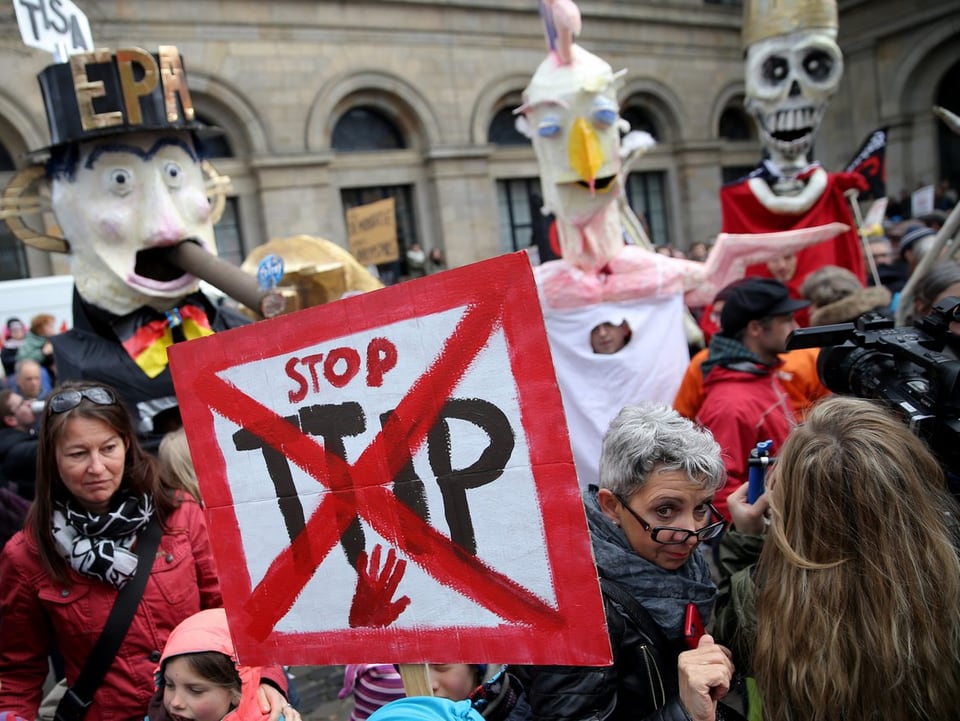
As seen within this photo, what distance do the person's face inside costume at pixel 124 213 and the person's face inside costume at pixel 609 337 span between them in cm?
200

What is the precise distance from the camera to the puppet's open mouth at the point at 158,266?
12.8 ft

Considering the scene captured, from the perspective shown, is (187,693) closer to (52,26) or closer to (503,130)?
(52,26)

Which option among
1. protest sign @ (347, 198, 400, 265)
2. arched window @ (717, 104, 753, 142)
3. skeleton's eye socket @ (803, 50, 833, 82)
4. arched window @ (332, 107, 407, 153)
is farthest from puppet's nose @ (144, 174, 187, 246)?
arched window @ (717, 104, 753, 142)

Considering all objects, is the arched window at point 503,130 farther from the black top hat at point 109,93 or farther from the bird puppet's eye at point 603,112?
the black top hat at point 109,93

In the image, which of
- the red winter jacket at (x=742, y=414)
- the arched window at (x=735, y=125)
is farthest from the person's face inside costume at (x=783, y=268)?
the arched window at (x=735, y=125)

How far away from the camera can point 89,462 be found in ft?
6.64

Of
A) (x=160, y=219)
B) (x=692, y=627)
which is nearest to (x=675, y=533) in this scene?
(x=692, y=627)

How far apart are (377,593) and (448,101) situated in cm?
1390

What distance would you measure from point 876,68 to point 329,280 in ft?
55.5

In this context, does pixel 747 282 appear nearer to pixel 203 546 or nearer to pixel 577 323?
pixel 577 323

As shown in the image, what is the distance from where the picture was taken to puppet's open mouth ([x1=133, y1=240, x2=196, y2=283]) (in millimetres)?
3895

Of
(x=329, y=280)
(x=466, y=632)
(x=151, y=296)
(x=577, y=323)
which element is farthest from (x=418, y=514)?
(x=329, y=280)

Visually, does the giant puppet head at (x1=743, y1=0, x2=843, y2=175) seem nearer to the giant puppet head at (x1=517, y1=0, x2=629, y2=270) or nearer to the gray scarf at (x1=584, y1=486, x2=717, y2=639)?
the giant puppet head at (x1=517, y1=0, x2=629, y2=270)

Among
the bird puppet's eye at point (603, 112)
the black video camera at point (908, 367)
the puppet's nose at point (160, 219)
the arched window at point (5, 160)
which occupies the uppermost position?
the arched window at point (5, 160)
